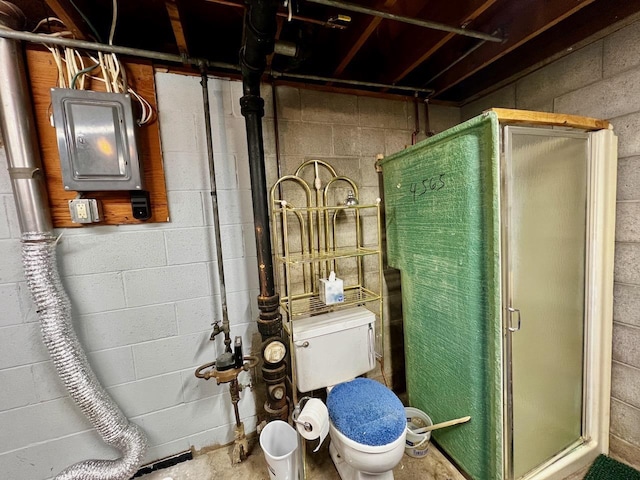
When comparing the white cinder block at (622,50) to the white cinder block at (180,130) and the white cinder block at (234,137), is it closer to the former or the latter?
the white cinder block at (234,137)

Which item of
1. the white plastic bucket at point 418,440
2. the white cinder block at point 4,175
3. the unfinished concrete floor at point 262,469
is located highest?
the white cinder block at point 4,175

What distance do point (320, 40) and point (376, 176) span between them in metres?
0.84

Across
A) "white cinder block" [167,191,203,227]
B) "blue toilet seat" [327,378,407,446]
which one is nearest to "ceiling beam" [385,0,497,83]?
"white cinder block" [167,191,203,227]

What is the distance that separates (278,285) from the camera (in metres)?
1.62

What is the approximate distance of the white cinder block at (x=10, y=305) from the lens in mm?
1200

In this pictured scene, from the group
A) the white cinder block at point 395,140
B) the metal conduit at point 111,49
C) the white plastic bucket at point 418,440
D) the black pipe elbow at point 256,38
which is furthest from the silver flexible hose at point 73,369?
the white cinder block at point 395,140

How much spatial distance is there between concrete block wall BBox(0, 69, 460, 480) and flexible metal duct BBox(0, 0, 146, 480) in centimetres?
10

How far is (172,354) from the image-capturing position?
4.76 ft

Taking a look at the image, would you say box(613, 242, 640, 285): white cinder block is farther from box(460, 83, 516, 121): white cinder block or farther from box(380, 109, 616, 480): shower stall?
box(460, 83, 516, 121): white cinder block

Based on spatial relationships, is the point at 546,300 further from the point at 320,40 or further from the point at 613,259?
the point at 320,40

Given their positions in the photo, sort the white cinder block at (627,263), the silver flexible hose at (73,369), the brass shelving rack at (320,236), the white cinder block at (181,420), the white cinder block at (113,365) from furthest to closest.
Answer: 1. the brass shelving rack at (320,236)
2. the white cinder block at (181,420)
3. the white cinder block at (113,365)
4. the white cinder block at (627,263)
5. the silver flexible hose at (73,369)

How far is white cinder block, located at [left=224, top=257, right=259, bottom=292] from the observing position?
4.95 ft

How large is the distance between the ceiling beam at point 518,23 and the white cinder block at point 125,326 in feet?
6.97

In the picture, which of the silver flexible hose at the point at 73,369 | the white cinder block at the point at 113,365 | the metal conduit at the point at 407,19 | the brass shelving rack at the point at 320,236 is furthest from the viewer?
the brass shelving rack at the point at 320,236
